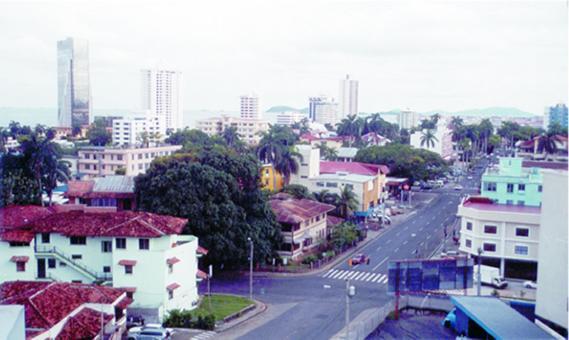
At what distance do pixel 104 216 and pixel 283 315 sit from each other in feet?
10.7

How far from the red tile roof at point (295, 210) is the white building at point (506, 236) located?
343 cm

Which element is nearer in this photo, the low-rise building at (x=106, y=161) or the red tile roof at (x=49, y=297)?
the red tile roof at (x=49, y=297)

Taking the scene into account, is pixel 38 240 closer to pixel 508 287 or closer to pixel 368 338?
pixel 368 338

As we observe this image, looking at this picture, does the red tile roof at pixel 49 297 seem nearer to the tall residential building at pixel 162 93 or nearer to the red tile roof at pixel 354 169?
the red tile roof at pixel 354 169

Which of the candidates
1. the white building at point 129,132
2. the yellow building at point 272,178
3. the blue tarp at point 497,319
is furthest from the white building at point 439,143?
the blue tarp at point 497,319

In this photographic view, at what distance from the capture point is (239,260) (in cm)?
A: 1132

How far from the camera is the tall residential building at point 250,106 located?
202 ft

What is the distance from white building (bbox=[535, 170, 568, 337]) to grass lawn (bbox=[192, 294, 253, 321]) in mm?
5020

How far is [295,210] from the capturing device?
44.9ft

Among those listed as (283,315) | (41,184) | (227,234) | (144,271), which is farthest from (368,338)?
(41,184)

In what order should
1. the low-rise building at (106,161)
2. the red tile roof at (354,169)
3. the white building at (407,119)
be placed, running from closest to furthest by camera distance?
the red tile roof at (354,169) < the low-rise building at (106,161) < the white building at (407,119)

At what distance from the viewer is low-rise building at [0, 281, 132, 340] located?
7.05 meters

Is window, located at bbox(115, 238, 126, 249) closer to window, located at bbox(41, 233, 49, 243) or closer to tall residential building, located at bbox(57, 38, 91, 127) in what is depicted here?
window, located at bbox(41, 233, 49, 243)

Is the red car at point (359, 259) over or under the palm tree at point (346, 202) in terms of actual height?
under
